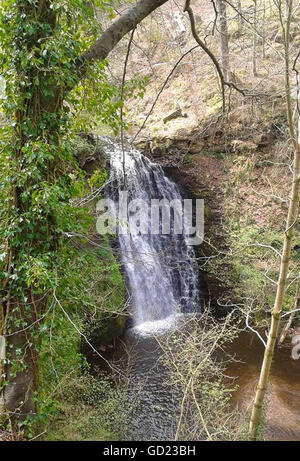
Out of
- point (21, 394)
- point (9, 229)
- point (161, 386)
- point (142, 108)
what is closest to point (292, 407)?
point (161, 386)

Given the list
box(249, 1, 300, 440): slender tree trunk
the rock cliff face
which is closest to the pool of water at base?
box(249, 1, 300, 440): slender tree trunk

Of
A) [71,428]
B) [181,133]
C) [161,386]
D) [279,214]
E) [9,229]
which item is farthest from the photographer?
[181,133]

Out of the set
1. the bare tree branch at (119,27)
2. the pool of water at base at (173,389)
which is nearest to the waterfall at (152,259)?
the pool of water at base at (173,389)

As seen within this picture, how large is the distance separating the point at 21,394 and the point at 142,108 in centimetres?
1321

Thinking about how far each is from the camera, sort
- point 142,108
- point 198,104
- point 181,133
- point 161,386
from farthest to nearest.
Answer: point 142,108 → point 198,104 → point 181,133 → point 161,386

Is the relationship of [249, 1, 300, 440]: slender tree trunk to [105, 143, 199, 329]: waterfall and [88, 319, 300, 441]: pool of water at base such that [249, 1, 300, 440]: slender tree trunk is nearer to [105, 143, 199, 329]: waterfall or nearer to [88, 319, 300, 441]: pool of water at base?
[88, 319, 300, 441]: pool of water at base

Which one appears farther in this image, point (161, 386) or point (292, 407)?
point (161, 386)

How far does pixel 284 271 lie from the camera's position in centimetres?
336

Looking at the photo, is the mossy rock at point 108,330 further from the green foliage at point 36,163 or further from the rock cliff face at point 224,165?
the green foliage at point 36,163

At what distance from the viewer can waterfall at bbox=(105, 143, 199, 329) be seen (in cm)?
982

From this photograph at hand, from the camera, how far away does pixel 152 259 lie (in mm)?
11023

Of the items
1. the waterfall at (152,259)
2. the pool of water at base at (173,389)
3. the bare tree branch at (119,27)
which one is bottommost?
the pool of water at base at (173,389)

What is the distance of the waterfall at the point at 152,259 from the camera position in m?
9.82

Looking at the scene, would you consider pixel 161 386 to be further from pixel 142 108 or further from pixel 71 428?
pixel 142 108
